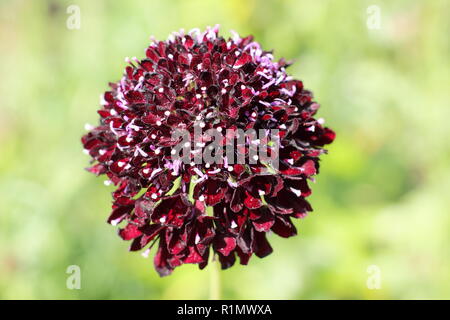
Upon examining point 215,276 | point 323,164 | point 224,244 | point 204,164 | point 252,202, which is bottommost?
point 215,276

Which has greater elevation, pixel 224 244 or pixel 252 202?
pixel 252 202

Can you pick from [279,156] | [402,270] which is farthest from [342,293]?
[279,156]

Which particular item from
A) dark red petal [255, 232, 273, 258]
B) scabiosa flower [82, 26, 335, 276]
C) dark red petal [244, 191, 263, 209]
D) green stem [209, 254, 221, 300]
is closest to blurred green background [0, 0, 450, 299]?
green stem [209, 254, 221, 300]

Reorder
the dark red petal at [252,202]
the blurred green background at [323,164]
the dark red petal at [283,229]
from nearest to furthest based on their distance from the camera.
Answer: the dark red petal at [252,202], the dark red petal at [283,229], the blurred green background at [323,164]

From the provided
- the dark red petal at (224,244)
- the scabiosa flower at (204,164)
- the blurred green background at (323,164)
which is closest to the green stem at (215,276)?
the scabiosa flower at (204,164)

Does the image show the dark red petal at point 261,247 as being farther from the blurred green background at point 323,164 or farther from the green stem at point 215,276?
the blurred green background at point 323,164

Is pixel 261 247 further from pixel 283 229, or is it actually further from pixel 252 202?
pixel 252 202

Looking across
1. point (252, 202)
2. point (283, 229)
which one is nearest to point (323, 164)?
point (283, 229)
